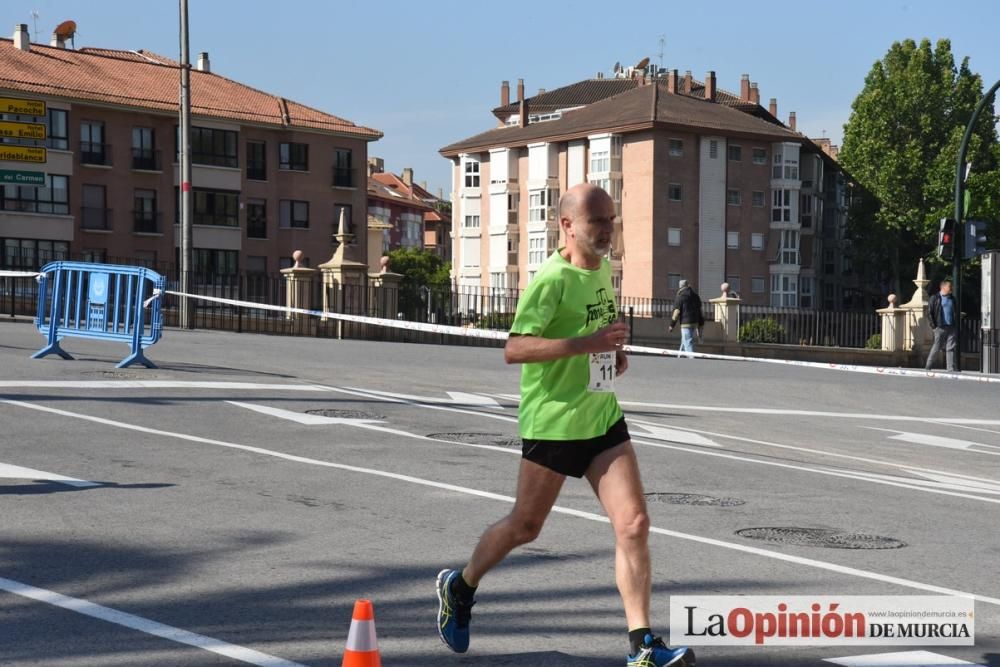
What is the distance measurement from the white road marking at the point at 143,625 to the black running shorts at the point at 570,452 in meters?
1.17

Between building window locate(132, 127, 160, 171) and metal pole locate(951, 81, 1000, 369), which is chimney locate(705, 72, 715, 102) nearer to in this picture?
building window locate(132, 127, 160, 171)

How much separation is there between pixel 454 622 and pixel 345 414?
30.4 feet

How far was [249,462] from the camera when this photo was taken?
10844 millimetres

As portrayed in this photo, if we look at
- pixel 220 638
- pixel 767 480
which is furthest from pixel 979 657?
pixel 767 480

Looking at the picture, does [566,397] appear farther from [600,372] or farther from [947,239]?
[947,239]

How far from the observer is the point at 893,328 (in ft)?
165

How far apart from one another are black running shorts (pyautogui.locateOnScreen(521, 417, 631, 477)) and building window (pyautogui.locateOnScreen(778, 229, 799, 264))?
87005 millimetres

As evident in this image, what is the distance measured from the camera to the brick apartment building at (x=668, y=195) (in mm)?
85250

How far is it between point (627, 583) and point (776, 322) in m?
51.1

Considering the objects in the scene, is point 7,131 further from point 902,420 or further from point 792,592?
point 792,592

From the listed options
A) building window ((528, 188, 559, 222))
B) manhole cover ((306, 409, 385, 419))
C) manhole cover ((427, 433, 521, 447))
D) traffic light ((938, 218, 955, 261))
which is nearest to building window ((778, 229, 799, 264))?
building window ((528, 188, 559, 222))

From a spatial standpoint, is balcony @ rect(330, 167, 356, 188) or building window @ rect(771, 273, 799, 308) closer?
balcony @ rect(330, 167, 356, 188)

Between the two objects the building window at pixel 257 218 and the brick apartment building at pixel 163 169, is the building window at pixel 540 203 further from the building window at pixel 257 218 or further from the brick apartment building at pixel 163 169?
the building window at pixel 257 218

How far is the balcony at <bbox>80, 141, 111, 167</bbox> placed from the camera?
70.9m
